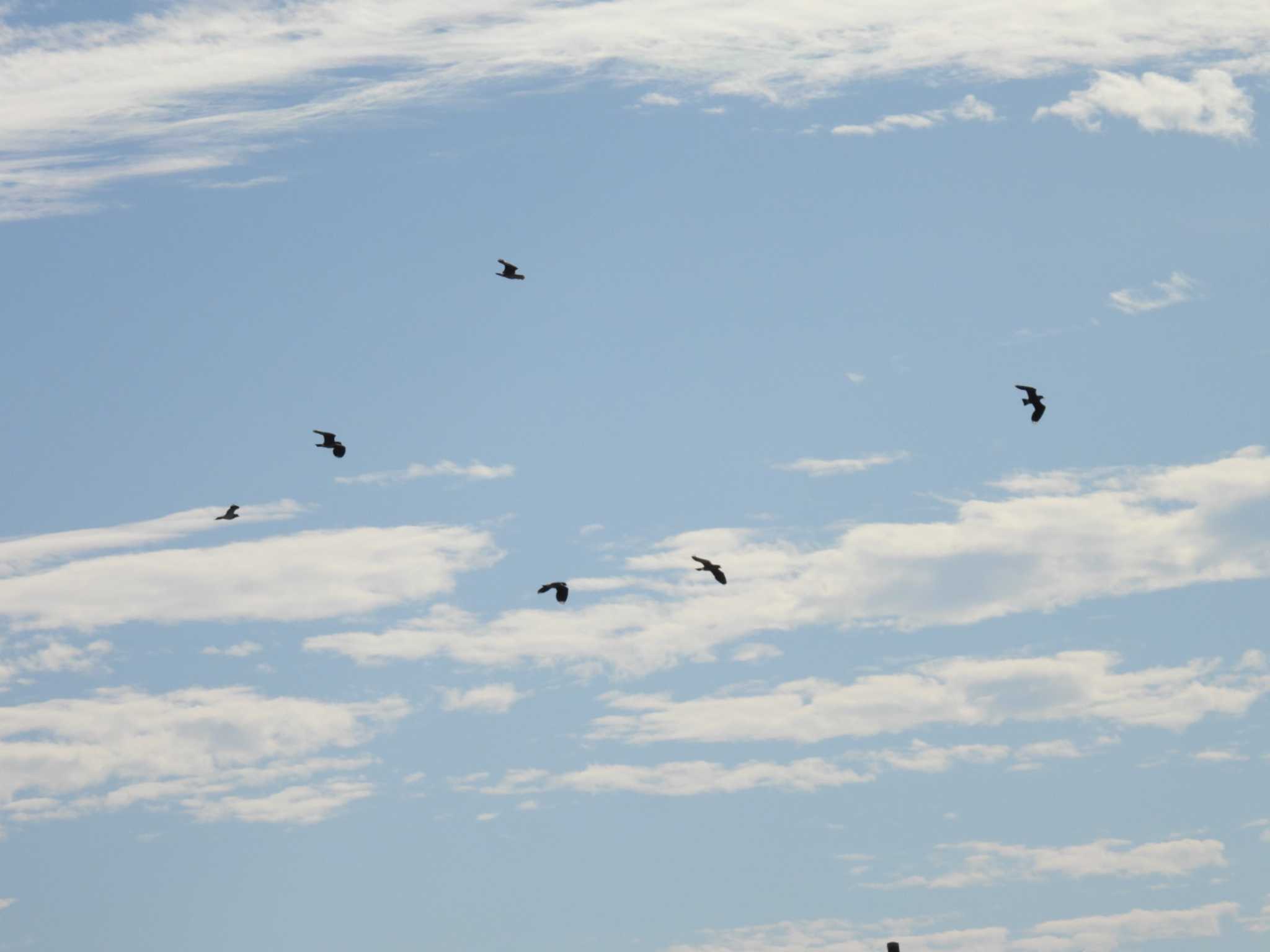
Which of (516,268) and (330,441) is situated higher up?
(516,268)

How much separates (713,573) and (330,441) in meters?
18.3

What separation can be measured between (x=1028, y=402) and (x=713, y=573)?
49.4 ft

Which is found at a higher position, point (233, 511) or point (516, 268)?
point (516, 268)

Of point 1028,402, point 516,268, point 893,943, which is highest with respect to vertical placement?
point 516,268

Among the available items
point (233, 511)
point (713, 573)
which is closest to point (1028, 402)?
point (713, 573)

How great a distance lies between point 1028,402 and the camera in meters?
103

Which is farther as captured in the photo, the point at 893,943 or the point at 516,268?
the point at 516,268

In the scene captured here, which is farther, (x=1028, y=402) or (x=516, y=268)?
(x=516, y=268)

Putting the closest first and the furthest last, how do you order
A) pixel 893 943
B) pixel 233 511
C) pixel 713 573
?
pixel 893 943, pixel 713 573, pixel 233 511

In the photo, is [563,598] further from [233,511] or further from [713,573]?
[233,511]

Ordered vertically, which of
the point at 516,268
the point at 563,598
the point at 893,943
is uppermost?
the point at 516,268

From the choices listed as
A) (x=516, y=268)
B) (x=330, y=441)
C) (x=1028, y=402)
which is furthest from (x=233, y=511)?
(x=1028, y=402)

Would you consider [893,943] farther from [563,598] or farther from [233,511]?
[233,511]

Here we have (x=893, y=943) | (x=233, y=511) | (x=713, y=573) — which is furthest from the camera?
(x=233, y=511)
